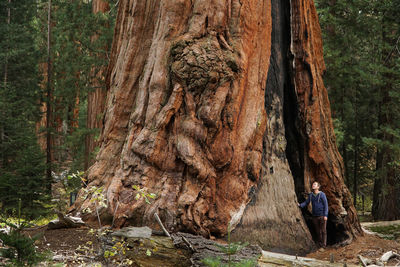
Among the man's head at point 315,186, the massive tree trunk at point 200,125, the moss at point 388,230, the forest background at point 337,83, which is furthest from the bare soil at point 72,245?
the forest background at point 337,83

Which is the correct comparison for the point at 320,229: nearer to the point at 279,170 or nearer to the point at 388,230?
the point at 279,170

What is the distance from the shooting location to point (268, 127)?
688cm

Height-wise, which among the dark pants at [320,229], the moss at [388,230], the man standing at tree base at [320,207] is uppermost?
the man standing at tree base at [320,207]

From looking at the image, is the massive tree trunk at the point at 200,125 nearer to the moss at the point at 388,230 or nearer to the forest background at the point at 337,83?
the moss at the point at 388,230

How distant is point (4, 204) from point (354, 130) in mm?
14738

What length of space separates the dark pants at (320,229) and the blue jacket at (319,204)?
12 centimetres

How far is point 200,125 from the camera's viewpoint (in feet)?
17.9

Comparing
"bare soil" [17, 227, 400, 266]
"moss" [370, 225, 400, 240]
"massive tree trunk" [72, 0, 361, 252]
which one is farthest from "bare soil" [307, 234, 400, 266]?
"moss" [370, 225, 400, 240]

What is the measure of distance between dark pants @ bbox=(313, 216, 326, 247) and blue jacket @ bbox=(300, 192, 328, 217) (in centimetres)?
12

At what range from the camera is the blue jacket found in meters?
7.31

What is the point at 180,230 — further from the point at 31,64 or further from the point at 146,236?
the point at 31,64

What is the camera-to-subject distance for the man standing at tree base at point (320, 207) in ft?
24.0

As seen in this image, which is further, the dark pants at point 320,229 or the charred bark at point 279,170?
the dark pants at point 320,229

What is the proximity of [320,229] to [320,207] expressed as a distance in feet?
1.59
